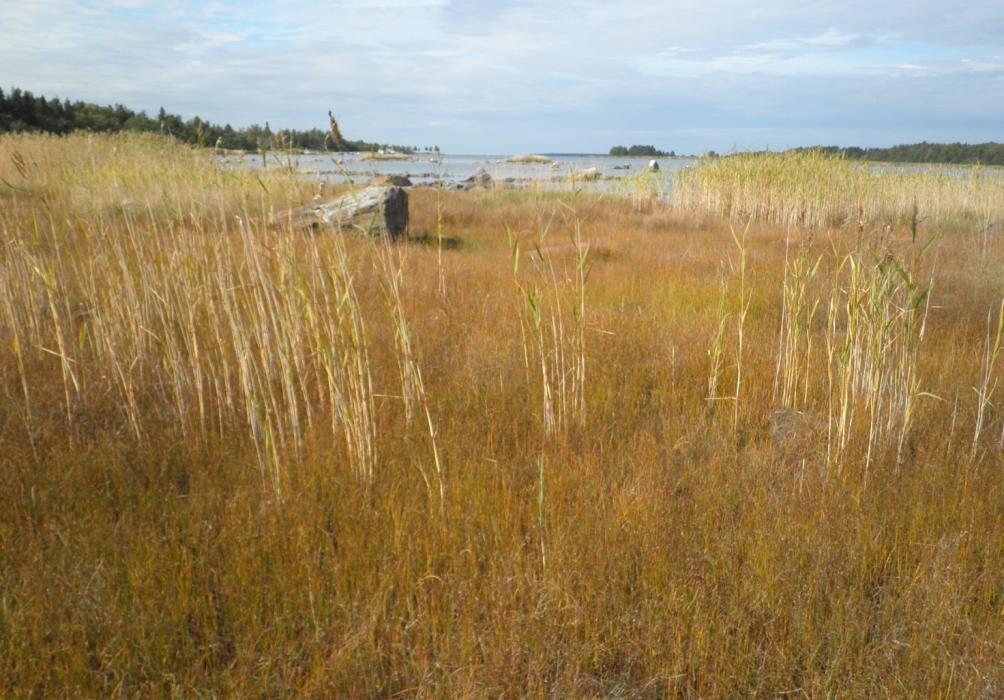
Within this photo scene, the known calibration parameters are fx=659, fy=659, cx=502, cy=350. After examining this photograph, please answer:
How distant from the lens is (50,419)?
3131mm

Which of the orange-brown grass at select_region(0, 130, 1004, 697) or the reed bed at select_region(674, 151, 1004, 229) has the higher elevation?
the reed bed at select_region(674, 151, 1004, 229)

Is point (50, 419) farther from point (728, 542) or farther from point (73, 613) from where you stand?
point (728, 542)

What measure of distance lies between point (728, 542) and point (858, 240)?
1587 mm

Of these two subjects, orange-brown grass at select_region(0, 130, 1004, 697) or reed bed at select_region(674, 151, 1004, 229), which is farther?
reed bed at select_region(674, 151, 1004, 229)

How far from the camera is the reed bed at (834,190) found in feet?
40.9

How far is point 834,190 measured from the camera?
41.0ft

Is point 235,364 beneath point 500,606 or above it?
above

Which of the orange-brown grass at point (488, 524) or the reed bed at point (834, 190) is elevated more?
the reed bed at point (834, 190)

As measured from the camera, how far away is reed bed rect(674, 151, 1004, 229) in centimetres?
1246

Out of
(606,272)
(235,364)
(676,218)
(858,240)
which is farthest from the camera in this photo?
(676,218)

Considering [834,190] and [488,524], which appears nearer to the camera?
[488,524]

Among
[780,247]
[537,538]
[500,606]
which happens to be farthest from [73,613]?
[780,247]

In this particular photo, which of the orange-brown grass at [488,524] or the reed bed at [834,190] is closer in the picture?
the orange-brown grass at [488,524]

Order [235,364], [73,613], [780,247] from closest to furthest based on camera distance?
[73,613]
[235,364]
[780,247]
